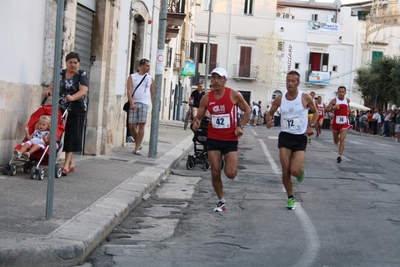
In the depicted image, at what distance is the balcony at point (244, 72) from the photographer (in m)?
67.3

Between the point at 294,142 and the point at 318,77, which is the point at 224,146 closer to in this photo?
the point at 294,142

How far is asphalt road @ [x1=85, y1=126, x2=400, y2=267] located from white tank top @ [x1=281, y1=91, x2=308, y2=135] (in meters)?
1.06

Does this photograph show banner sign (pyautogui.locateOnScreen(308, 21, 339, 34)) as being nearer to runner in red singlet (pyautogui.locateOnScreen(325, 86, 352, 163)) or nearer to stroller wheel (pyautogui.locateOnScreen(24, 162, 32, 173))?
runner in red singlet (pyautogui.locateOnScreen(325, 86, 352, 163))

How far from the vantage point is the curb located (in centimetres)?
595

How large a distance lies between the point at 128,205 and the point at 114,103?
6.99m

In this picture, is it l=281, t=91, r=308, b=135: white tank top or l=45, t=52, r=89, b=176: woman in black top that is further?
l=45, t=52, r=89, b=176: woman in black top

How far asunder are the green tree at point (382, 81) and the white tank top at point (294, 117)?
4758 cm

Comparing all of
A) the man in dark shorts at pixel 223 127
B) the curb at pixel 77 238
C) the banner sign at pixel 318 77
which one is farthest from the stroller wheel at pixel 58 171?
the banner sign at pixel 318 77

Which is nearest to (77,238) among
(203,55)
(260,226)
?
(260,226)

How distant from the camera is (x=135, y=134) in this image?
1586cm

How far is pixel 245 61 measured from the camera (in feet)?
221

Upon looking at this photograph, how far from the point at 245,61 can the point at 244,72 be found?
1.02 metres

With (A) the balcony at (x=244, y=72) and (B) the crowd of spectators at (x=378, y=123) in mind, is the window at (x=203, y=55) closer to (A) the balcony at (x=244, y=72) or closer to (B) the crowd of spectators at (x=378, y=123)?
(A) the balcony at (x=244, y=72)

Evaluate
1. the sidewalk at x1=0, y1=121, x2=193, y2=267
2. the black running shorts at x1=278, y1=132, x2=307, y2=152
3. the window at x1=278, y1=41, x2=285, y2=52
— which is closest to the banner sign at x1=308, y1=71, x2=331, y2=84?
the window at x1=278, y1=41, x2=285, y2=52
